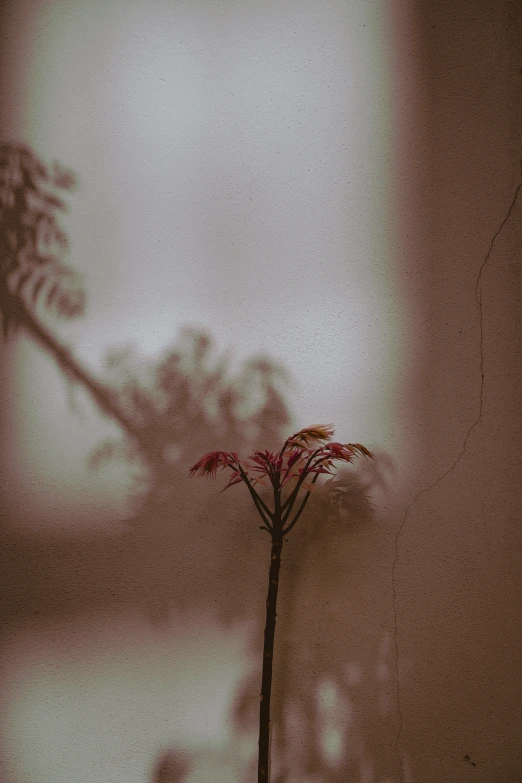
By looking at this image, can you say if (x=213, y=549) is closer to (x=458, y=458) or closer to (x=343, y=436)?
(x=343, y=436)

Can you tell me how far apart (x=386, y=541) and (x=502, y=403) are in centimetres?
63

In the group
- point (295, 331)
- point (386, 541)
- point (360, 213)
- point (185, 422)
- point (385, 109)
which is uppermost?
point (385, 109)

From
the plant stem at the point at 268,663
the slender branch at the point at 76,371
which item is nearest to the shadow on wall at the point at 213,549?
the slender branch at the point at 76,371

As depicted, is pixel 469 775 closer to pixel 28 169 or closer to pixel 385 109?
pixel 385 109

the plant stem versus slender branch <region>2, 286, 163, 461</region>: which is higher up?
slender branch <region>2, 286, 163, 461</region>

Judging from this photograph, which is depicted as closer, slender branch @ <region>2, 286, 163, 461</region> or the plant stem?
the plant stem

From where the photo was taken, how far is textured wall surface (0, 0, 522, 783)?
1.73m

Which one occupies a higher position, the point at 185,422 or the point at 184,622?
the point at 185,422

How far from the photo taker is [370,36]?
1.79 meters

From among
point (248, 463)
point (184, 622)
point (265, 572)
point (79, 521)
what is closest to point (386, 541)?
point (265, 572)

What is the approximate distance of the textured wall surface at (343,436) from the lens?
5.68 ft

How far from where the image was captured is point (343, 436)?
178cm

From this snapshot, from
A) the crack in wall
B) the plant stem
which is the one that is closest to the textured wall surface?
the crack in wall

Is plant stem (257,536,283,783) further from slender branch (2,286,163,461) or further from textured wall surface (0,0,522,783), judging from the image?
slender branch (2,286,163,461)
